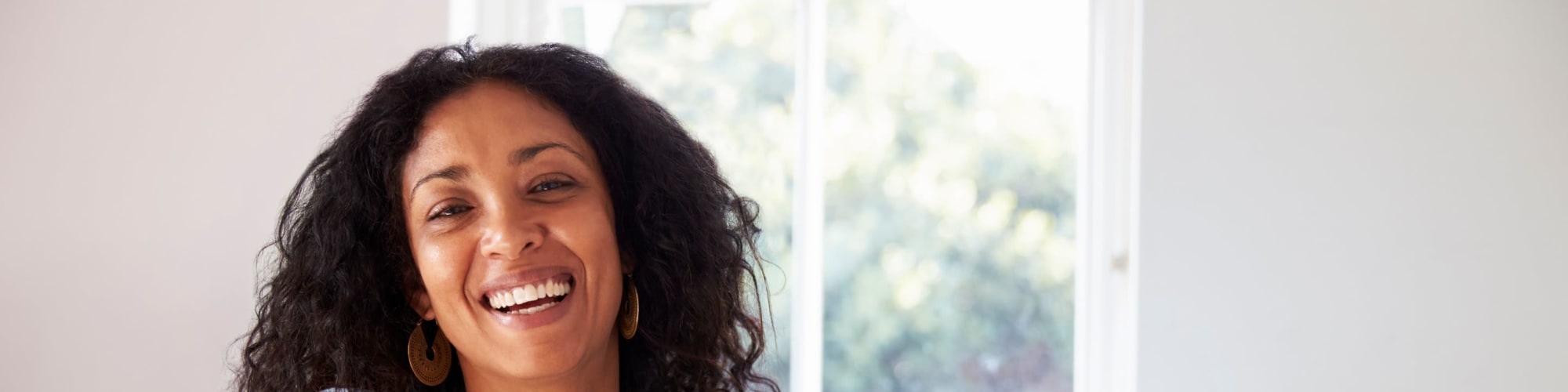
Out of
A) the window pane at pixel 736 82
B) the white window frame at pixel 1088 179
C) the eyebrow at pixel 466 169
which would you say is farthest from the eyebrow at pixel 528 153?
the window pane at pixel 736 82

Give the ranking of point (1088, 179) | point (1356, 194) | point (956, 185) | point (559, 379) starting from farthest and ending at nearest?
1. point (956, 185)
2. point (1088, 179)
3. point (1356, 194)
4. point (559, 379)

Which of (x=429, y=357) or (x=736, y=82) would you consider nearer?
(x=429, y=357)

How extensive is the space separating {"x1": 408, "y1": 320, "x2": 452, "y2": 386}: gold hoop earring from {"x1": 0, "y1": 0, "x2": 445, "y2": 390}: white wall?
91cm

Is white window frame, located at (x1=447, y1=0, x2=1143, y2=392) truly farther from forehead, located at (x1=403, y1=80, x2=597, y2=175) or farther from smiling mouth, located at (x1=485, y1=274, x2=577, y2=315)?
smiling mouth, located at (x1=485, y1=274, x2=577, y2=315)

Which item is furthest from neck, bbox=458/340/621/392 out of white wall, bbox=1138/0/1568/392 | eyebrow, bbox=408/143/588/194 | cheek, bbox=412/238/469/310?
white wall, bbox=1138/0/1568/392

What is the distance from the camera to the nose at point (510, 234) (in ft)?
4.02

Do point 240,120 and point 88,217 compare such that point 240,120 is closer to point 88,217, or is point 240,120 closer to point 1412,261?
point 88,217

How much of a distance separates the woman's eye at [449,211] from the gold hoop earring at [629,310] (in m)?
0.25

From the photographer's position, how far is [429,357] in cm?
143

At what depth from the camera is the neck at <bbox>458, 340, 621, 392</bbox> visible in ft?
4.46

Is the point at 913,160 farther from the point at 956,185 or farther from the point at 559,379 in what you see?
the point at 559,379

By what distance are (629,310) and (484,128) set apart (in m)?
0.32

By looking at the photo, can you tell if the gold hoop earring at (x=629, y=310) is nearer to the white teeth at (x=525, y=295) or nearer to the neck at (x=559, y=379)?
the neck at (x=559, y=379)

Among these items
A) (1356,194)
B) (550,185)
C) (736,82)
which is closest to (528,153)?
(550,185)
